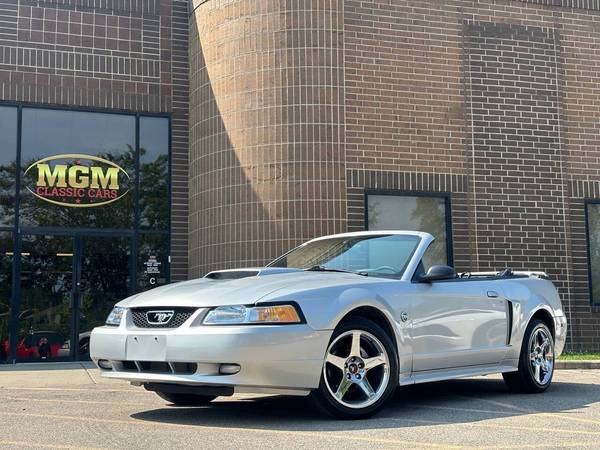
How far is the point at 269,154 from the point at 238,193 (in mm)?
784

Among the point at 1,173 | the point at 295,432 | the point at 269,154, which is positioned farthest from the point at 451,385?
the point at 1,173

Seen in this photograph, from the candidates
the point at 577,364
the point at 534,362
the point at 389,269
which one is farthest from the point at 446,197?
the point at 389,269

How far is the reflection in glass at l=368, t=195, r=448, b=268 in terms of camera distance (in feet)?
43.4

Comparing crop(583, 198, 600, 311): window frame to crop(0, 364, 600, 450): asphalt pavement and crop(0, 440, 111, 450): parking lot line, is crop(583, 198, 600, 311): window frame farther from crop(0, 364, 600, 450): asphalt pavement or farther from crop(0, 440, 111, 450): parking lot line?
A: crop(0, 440, 111, 450): parking lot line

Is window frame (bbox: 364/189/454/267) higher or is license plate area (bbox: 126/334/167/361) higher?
window frame (bbox: 364/189/454/267)

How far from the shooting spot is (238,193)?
42.4 feet

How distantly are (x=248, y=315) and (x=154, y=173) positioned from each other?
885 cm

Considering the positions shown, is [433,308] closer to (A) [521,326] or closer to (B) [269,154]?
(A) [521,326]

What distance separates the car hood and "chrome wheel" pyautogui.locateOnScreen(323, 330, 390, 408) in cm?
43

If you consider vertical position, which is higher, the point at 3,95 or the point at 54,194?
the point at 3,95

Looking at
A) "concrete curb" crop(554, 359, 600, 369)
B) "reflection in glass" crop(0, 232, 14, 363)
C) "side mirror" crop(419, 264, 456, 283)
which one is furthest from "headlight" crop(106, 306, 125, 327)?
"reflection in glass" crop(0, 232, 14, 363)

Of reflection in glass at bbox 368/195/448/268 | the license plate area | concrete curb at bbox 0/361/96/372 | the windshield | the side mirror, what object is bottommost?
concrete curb at bbox 0/361/96/372

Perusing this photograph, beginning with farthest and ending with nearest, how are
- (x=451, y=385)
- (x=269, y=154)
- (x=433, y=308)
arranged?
(x=269, y=154) < (x=451, y=385) < (x=433, y=308)

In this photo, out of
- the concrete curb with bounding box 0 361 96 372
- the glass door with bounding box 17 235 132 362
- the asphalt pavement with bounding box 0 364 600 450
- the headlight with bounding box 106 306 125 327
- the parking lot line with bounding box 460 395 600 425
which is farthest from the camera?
the glass door with bounding box 17 235 132 362
